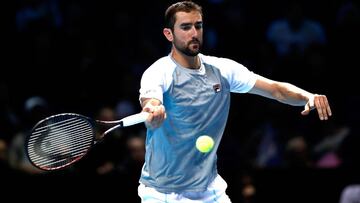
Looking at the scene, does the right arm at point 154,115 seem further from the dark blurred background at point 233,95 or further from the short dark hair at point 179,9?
the dark blurred background at point 233,95

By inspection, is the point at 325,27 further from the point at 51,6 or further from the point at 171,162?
the point at 171,162

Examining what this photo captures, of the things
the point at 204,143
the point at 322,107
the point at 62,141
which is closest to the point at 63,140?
the point at 62,141

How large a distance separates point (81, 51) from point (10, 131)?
2.04m

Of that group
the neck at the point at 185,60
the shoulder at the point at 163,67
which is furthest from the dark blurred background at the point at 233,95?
the shoulder at the point at 163,67

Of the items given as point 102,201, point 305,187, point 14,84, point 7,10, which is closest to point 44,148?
point 102,201

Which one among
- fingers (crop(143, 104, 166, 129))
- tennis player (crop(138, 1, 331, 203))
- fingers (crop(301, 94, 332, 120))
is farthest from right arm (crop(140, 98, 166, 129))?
fingers (crop(301, 94, 332, 120))

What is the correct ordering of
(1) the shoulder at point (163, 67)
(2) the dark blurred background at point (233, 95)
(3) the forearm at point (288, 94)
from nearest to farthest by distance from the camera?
(1) the shoulder at point (163, 67) < (3) the forearm at point (288, 94) < (2) the dark blurred background at point (233, 95)

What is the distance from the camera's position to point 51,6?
14.3 meters

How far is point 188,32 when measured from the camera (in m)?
7.37

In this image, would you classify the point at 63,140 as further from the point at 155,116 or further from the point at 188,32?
the point at 188,32

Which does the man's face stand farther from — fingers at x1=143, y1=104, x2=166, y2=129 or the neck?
fingers at x1=143, y1=104, x2=166, y2=129

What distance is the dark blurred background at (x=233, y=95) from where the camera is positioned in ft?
36.7

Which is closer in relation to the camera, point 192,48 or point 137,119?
point 137,119

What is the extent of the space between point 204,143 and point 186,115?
29 cm
